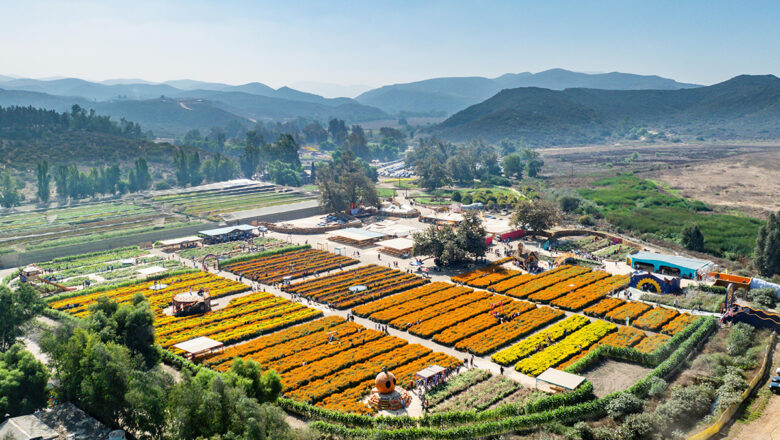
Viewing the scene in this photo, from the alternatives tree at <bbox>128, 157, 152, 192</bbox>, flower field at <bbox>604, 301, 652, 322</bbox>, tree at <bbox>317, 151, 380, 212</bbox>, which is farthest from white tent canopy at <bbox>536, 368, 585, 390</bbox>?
tree at <bbox>128, 157, 152, 192</bbox>

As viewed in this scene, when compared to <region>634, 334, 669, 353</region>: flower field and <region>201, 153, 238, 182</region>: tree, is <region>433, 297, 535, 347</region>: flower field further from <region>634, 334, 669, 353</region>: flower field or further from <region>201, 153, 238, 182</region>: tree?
<region>201, 153, 238, 182</region>: tree

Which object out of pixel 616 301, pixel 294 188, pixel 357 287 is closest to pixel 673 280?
pixel 616 301

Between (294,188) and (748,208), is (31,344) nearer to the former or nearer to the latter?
(294,188)

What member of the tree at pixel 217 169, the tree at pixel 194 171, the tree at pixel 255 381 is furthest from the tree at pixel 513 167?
the tree at pixel 255 381

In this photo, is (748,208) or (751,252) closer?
(751,252)

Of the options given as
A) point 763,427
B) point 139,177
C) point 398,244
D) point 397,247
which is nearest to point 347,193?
point 398,244

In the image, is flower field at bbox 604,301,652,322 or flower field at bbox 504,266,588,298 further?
flower field at bbox 504,266,588,298
